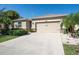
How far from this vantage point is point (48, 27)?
16.5 metres

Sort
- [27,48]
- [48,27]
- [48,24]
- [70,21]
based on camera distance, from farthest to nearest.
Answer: [48,24] < [48,27] < [70,21] < [27,48]

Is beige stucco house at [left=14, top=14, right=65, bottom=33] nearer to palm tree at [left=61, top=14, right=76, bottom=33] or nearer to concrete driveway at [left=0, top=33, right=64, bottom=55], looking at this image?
palm tree at [left=61, top=14, right=76, bottom=33]

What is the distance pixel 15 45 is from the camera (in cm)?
1162

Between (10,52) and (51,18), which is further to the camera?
(51,18)

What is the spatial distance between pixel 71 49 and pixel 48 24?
21.9 ft

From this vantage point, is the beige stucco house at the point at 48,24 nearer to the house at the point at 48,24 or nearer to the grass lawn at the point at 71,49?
the house at the point at 48,24

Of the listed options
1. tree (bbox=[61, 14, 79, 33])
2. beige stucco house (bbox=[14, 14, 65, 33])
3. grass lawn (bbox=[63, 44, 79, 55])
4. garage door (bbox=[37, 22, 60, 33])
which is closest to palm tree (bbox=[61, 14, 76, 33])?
tree (bbox=[61, 14, 79, 33])

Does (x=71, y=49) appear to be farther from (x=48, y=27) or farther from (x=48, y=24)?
(x=48, y=24)

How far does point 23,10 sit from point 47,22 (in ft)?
13.8

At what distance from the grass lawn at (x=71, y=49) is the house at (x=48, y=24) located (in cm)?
384

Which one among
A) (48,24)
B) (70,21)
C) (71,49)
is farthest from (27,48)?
(48,24)

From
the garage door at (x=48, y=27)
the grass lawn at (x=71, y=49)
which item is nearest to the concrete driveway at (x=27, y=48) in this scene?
the grass lawn at (x=71, y=49)

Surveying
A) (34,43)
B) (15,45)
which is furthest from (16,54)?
(34,43)
